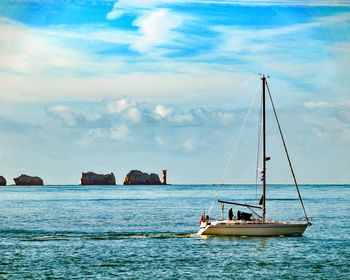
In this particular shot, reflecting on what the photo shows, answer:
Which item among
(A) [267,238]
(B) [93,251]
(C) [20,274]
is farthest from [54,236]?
(C) [20,274]

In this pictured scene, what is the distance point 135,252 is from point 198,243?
31.5ft

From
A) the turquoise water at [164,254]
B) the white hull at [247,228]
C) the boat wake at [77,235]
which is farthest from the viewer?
the boat wake at [77,235]

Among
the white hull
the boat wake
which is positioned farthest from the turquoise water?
the white hull

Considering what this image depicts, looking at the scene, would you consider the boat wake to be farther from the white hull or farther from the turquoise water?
the white hull

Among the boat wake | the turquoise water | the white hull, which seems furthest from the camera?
the boat wake

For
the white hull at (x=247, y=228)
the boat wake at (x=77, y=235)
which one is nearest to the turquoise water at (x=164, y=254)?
the boat wake at (x=77, y=235)

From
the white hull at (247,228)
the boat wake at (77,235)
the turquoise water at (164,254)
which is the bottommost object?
the turquoise water at (164,254)

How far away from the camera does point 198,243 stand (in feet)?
271

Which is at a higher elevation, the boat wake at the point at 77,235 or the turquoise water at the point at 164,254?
the boat wake at the point at 77,235

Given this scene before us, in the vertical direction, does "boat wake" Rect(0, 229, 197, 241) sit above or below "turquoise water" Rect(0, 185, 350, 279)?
above

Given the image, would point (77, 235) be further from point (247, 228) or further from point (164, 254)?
point (164, 254)

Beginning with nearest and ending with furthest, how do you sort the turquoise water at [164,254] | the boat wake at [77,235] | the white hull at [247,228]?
the turquoise water at [164,254]
the white hull at [247,228]
the boat wake at [77,235]

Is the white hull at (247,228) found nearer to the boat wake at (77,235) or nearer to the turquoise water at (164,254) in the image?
the turquoise water at (164,254)

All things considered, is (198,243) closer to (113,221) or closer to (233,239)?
(233,239)
